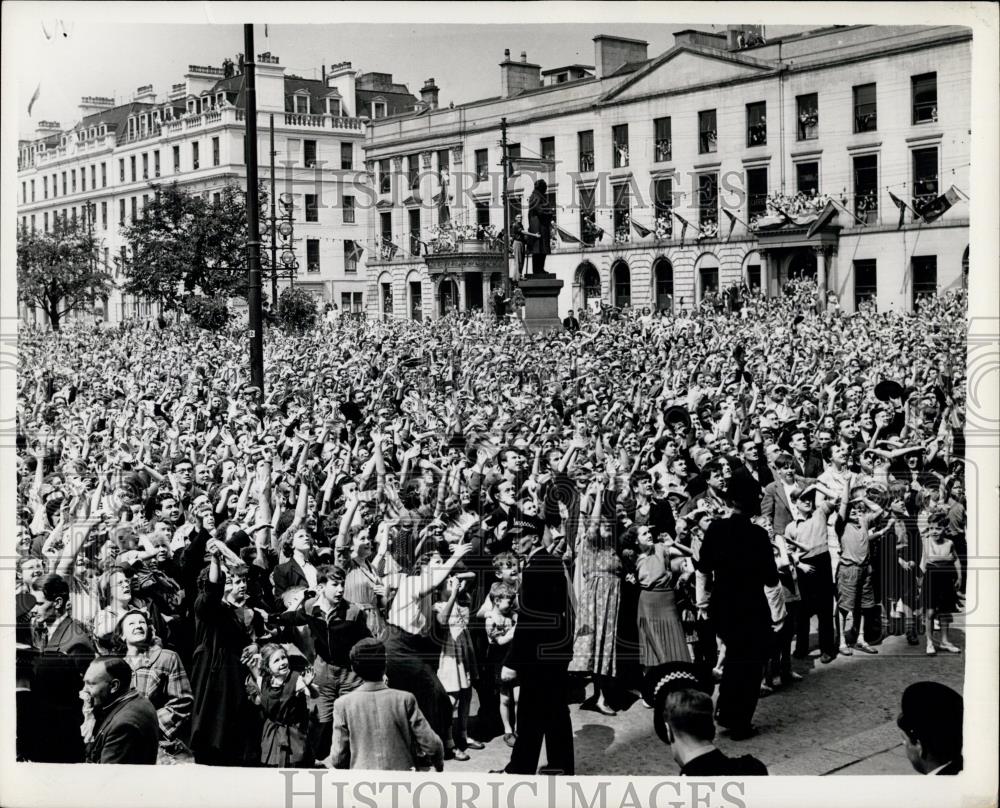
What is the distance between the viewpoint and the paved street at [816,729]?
309 inches

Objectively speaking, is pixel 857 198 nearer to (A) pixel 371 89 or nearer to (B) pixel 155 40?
(A) pixel 371 89

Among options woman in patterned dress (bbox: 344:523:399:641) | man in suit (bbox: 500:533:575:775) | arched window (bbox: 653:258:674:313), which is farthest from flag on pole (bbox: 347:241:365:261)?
man in suit (bbox: 500:533:575:775)

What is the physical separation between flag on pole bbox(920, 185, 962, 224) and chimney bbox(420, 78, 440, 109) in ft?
13.6

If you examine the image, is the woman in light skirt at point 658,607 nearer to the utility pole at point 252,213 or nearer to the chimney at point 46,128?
the utility pole at point 252,213

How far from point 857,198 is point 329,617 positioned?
227 inches

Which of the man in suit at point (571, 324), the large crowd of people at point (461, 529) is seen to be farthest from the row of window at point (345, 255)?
the man in suit at point (571, 324)

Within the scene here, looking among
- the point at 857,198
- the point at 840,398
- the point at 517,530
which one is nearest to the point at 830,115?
the point at 857,198

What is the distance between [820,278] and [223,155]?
541 centimetres

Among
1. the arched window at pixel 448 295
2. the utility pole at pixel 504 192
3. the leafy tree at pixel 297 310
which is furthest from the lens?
the arched window at pixel 448 295

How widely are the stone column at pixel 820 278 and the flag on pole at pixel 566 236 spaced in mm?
2099

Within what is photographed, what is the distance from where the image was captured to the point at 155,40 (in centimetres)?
866

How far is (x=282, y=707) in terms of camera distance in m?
7.88

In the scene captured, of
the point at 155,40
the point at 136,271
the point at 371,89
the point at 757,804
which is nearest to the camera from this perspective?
the point at 757,804

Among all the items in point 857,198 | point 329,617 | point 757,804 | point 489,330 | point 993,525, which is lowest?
point 757,804
